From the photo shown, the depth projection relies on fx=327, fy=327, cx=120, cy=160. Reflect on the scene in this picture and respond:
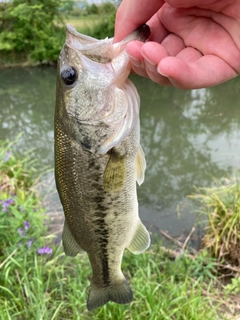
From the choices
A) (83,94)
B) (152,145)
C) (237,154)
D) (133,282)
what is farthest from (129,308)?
(152,145)

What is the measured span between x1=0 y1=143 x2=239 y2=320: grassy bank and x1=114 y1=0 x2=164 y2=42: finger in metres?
2.06

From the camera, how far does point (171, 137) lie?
26.0 ft

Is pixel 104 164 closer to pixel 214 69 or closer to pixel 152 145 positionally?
pixel 214 69

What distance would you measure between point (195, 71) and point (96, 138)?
51cm

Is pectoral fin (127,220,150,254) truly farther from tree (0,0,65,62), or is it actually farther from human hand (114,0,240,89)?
tree (0,0,65,62)

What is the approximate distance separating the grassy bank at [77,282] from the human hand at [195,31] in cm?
198

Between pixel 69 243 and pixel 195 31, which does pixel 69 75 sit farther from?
pixel 69 243

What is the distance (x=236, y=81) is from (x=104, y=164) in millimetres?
12138

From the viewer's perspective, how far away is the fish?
143cm

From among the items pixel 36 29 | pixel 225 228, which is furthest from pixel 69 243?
pixel 36 29

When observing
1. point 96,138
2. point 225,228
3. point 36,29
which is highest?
point 96,138

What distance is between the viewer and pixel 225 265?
366cm

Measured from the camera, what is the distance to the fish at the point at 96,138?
1.43 m

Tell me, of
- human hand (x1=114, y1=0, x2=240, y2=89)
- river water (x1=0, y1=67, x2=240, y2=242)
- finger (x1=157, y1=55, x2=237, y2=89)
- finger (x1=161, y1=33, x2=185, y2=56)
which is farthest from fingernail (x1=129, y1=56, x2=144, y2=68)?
river water (x1=0, y1=67, x2=240, y2=242)
